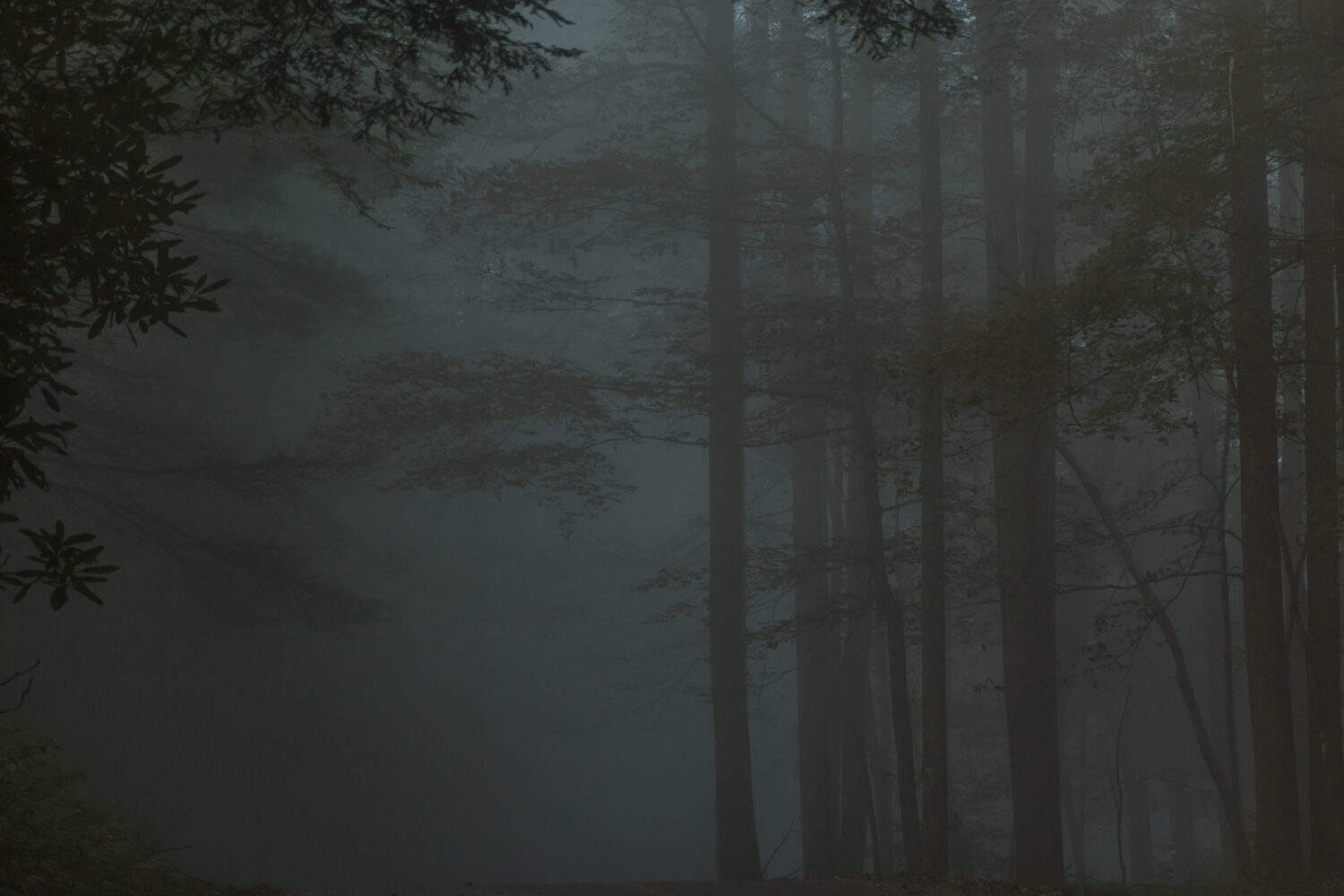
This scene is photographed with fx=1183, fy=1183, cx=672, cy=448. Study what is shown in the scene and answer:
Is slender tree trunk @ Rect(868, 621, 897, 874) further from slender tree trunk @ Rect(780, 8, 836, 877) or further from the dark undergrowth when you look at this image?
the dark undergrowth

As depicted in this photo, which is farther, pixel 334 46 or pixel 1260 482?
pixel 1260 482

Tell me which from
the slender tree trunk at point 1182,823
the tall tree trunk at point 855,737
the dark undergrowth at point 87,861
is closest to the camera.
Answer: the dark undergrowth at point 87,861

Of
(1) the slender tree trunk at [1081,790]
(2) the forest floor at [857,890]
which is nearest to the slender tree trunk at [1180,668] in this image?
(2) the forest floor at [857,890]

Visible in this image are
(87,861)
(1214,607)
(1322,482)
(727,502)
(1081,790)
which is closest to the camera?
(87,861)

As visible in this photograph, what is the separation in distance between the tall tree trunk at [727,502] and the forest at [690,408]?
0.06 metres

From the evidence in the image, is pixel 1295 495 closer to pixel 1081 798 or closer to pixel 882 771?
pixel 882 771

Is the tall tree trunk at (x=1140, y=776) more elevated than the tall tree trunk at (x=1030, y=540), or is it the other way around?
the tall tree trunk at (x=1030, y=540)

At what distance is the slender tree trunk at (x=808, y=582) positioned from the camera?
1508cm

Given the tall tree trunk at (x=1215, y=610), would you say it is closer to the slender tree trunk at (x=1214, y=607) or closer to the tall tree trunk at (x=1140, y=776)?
the slender tree trunk at (x=1214, y=607)

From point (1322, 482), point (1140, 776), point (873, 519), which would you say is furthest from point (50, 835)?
Answer: point (1140, 776)

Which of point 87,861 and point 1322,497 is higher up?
point 1322,497

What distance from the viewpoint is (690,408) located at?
15078 mm

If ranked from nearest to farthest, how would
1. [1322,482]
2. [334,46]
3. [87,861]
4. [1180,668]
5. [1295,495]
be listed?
[334,46]
[87,861]
[1322,482]
[1180,668]
[1295,495]

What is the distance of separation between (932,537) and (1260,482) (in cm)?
392
